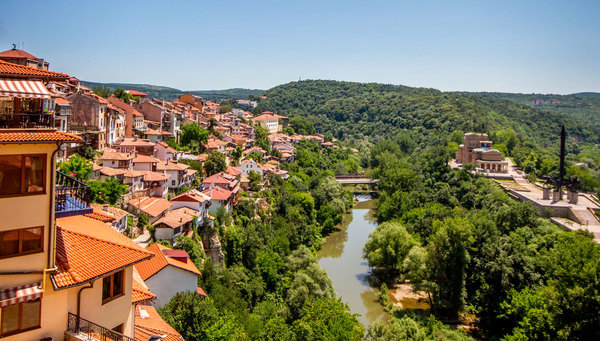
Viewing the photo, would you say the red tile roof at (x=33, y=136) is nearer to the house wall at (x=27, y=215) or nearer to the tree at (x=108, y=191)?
the house wall at (x=27, y=215)

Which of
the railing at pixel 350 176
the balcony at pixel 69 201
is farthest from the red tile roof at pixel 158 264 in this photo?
the railing at pixel 350 176

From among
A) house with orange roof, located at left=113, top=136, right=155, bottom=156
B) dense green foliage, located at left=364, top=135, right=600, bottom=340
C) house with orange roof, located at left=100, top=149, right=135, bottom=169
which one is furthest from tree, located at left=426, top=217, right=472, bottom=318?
house with orange roof, located at left=113, top=136, right=155, bottom=156

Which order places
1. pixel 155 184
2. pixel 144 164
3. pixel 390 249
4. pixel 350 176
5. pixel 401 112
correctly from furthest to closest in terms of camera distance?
pixel 401 112
pixel 350 176
pixel 144 164
pixel 390 249
pixel 155 184

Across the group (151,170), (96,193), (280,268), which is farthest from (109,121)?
(280,268)

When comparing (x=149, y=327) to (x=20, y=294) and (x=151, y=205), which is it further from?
(x=151, y=205)

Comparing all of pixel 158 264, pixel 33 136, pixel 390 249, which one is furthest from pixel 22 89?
pixel 390 249

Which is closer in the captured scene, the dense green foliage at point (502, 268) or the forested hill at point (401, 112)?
the dense green foliage at point (502, 268)

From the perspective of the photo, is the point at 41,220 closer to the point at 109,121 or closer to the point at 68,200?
the point at 68,200
